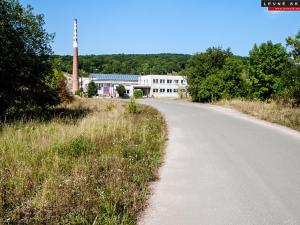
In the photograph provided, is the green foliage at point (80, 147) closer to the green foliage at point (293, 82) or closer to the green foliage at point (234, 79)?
the green foliage at point (293, 82)

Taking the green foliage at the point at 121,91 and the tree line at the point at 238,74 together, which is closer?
the tree line at the point at 238,74

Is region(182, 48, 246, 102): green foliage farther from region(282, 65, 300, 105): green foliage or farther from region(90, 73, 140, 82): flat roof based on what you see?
region(90, 73, 140, 82): flat roof

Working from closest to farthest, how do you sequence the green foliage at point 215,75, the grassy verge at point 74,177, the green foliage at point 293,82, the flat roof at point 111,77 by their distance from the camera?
the grassy verge at point 74,177 < the green foliage at point 293,82 < the green foliage at point 215,75 < the flat roof at point 111,77

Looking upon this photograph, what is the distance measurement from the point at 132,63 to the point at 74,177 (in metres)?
146

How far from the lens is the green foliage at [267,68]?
3907cm

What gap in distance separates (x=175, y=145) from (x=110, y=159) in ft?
12.3

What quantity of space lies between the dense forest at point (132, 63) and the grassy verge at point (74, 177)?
120 m

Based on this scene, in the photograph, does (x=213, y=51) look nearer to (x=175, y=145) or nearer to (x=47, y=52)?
(x=47, y=52)

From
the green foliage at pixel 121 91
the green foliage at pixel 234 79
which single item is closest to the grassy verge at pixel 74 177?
the green foliage at pixel 234 79

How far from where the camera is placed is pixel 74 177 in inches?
274

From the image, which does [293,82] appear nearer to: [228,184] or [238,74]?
[238,74]

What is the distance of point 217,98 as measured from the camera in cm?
4419

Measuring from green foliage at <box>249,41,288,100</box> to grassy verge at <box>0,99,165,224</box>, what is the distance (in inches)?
1185

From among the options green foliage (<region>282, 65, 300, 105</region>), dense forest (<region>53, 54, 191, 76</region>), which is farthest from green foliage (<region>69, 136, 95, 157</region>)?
dense forest (<region>53, 54, 191, 76</region>)
